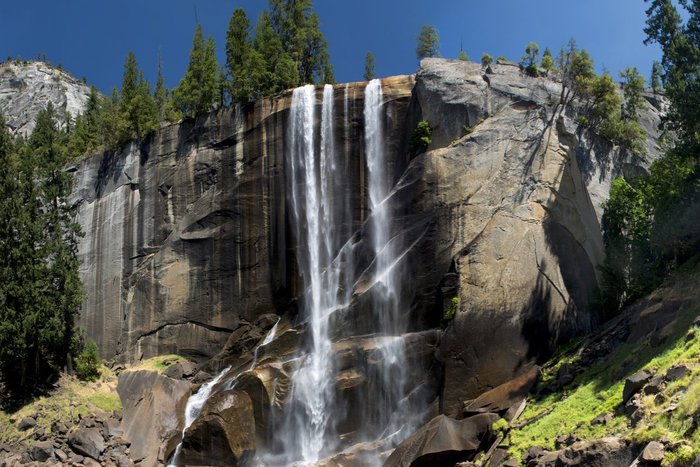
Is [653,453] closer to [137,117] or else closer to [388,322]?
[388,322]

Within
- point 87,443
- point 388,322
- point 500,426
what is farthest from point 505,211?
point 87,443

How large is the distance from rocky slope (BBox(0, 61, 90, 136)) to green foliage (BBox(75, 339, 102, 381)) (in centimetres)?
4806

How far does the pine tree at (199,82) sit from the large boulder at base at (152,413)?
695 inches

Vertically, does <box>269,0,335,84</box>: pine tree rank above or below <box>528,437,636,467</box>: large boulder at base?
above

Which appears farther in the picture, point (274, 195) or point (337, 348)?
point (274, 195)

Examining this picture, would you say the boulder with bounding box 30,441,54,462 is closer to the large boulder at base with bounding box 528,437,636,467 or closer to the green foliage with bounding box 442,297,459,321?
the green foliage with bounding box 442,297,459,321

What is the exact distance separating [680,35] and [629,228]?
31.0ft

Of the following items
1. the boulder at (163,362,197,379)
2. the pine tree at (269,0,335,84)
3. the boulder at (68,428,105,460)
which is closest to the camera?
the boulder at (68,428,105,460)

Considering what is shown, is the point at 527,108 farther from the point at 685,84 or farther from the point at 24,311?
the point at 24,311

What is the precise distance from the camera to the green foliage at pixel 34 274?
39.8 meters

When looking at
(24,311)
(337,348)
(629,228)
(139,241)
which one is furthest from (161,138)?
(629,228)

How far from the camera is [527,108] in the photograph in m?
37.8

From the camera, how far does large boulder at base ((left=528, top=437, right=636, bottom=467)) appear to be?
20047mm

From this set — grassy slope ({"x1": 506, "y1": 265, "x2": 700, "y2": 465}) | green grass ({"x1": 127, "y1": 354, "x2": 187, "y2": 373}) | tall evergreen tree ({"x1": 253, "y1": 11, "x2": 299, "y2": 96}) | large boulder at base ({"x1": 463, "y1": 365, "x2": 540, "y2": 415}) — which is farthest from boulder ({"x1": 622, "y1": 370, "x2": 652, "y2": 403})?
tall evergreen tree ({"x1": 253, "y1": 11, "x2": 299, "y2": 96})
